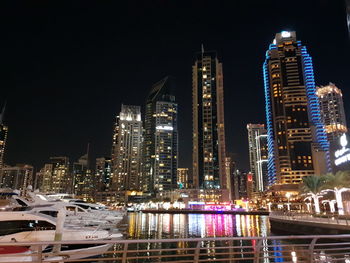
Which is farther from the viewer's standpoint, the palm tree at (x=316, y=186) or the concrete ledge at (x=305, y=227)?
the palm tree at (x=316, y=186)

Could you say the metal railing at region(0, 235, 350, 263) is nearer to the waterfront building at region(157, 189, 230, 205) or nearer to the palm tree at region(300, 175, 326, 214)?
the palm tree at region(300, 175, 326, 214)

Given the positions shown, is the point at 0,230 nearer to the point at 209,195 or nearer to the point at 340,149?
the point at 340,149

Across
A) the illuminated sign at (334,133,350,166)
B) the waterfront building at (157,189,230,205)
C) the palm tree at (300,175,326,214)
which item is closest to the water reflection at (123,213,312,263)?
the palm tree at (300,175,326,214)

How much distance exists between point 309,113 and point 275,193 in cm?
5715

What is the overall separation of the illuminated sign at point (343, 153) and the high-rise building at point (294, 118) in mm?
121412

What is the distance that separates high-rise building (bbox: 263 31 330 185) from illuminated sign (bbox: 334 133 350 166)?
398 feet

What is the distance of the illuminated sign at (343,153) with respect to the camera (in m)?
56.1

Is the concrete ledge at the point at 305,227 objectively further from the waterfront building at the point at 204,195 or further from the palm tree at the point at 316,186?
the waterfront building at the point at 204,195

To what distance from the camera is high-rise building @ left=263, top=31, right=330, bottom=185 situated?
17938 cm

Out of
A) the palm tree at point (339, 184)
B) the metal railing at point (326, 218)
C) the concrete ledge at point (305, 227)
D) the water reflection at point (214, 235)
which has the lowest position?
the water reflection at point (214, 235)

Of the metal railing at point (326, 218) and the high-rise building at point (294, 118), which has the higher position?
the high-rise building at point (294, 118)

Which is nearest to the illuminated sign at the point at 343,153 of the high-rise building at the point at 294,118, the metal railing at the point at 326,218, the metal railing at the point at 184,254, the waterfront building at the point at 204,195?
the metal railing at the point at 326,218

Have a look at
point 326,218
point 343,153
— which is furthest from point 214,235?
point 343,153

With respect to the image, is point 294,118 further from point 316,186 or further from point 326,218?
point 326,218
